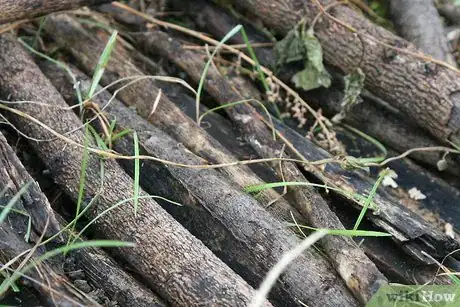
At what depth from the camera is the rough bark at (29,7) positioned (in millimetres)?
2473

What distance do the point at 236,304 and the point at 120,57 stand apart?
1.53 meters

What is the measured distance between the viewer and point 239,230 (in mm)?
2129

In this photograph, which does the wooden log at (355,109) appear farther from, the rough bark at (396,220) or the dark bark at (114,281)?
the dark bark at (114,281)

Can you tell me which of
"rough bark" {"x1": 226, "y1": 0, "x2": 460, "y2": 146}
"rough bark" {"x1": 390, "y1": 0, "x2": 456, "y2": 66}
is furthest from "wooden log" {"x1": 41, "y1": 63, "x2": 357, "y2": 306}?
"rough bark" {"x1": 390, "y1": 0, "x2": 456, "y2": 66}

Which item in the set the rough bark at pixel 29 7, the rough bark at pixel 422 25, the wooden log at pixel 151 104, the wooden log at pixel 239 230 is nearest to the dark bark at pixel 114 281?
the wooden log at pixel 239 230

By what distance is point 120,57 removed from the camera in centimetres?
297

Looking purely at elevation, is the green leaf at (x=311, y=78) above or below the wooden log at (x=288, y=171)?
above

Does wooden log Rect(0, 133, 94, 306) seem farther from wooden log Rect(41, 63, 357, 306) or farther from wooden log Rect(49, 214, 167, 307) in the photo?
wooden log Rect(41, 63, 357, 306)

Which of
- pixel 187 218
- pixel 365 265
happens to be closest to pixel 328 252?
pixel 365 265

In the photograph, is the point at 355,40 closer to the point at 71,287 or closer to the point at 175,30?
the point at 175,30

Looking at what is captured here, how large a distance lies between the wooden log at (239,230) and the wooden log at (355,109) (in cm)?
97

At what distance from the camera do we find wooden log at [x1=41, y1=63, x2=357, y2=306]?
6.59 feet

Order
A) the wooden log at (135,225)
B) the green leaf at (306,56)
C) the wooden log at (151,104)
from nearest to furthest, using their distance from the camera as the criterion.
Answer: the wooden log at (135,225), the wooden log at (151,104), the green leaf at (306,56)

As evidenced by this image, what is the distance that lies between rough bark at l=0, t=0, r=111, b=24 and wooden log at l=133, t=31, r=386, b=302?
527mm
